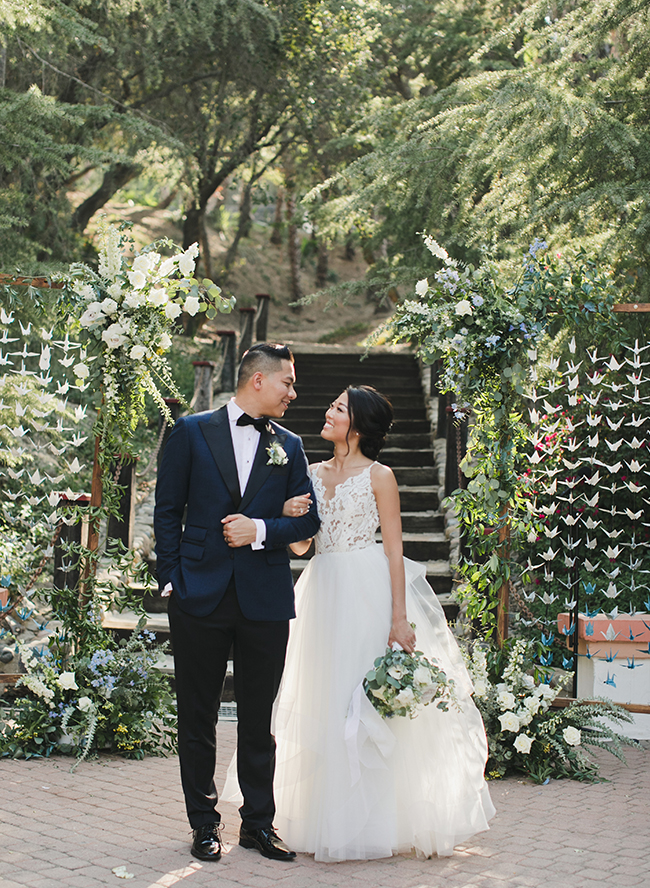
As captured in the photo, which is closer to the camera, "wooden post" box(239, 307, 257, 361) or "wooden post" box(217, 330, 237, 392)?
"wooden post" box(217, 330, 237, 392)

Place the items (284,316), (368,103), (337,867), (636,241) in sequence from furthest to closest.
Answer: (284,316)
(368,103)
(636,241)
(337,867)

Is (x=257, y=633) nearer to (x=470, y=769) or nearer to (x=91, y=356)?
(x=470, y=769)

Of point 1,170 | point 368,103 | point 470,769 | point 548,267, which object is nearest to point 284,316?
point 368,103

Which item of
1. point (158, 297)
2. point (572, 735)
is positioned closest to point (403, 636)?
point (572, 735)

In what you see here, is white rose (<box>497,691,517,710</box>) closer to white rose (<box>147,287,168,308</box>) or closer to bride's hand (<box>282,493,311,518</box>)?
bride's hand (<box>282,493,311,518</box>)

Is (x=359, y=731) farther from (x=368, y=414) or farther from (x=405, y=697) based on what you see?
(x=368, y=414)

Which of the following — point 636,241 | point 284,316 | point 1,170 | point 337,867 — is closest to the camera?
point 337,867

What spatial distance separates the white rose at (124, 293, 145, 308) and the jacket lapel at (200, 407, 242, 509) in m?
1.09

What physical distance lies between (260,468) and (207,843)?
4.97 ft

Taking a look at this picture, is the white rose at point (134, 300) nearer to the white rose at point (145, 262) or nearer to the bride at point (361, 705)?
the white rose at point (145, 262)

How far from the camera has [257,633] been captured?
3439 millimetres

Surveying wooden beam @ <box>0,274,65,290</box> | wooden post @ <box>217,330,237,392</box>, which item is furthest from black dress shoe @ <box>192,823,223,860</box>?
wooden post @ <box>217,330,237,392</box>

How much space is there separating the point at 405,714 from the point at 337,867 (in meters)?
0.65

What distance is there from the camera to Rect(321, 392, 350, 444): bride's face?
12.3ft
